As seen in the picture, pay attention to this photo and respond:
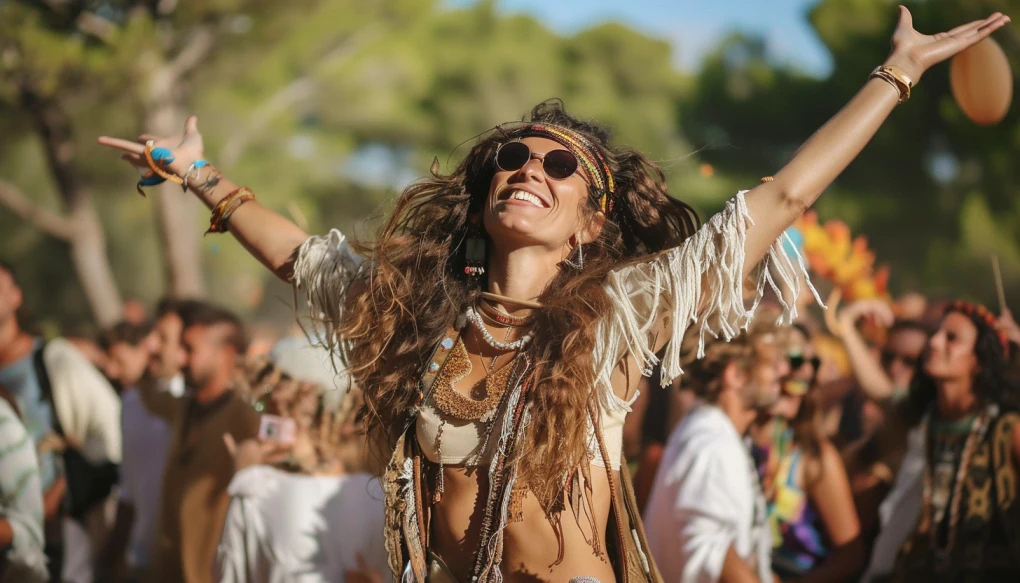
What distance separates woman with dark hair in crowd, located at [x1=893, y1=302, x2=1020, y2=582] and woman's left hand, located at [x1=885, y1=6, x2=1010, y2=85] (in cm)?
242

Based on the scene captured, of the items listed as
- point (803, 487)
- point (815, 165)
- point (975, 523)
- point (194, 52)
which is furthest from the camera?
point (194, 52)

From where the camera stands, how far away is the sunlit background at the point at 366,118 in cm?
1497

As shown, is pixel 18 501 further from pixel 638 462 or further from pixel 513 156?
pixel 638 462

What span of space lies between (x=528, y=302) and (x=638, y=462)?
2.85 metres

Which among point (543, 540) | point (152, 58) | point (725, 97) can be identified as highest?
point (725, 97)

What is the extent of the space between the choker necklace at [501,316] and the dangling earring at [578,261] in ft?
0.62

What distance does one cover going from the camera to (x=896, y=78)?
276 cm

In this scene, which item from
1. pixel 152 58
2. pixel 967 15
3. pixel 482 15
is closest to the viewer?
pixel 967 15

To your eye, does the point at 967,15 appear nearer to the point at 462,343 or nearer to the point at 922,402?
the point at 922,402

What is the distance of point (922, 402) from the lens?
205 inches

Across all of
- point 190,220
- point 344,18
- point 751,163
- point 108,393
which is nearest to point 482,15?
point 751,163

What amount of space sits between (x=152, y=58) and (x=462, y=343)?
13.1 meters

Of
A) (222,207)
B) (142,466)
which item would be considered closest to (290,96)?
(142,466)

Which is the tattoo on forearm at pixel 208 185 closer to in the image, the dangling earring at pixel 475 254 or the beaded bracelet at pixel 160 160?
the beaded bracelet at pixel 160 160
